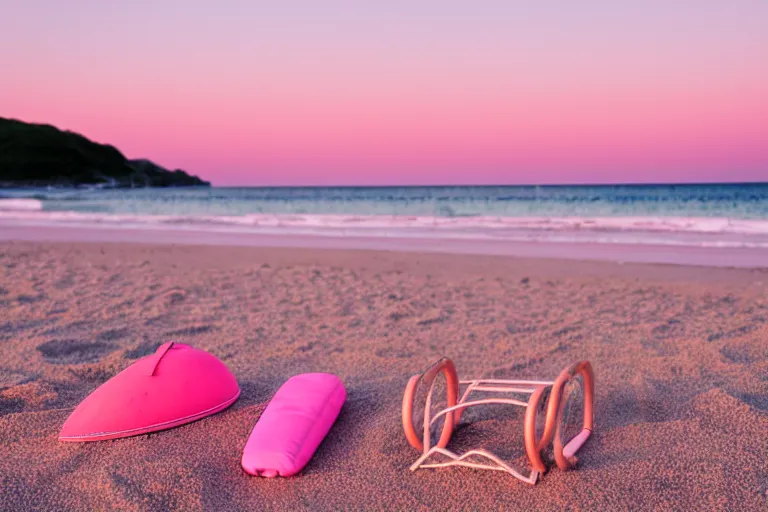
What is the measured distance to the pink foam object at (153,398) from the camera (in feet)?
7.49

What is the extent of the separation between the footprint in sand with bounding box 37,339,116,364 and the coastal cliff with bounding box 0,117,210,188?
1805 inches

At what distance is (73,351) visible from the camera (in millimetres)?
3492

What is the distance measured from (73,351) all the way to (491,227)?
822 cm

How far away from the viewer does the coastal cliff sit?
1984 inches

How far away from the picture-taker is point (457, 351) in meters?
3.50

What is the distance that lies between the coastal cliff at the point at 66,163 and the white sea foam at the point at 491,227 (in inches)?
1449

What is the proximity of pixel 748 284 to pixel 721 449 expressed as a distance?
3850mm

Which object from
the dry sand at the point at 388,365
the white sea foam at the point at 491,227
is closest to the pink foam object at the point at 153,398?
the dry sand at the point at 388,365

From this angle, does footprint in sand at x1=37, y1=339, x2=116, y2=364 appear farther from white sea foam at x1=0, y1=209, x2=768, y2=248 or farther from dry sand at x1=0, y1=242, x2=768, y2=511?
white sea foam at x1=0, y1=209, x2=768, y2=248

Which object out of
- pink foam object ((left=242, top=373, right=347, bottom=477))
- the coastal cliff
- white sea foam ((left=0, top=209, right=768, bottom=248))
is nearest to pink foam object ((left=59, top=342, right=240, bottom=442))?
pink foam object ((left=242, top=373, right=347, bottom=477))

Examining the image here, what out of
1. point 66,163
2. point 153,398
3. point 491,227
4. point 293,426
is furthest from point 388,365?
point 66,163

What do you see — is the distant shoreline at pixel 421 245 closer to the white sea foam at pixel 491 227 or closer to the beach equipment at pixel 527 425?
the white sea foam at pixel 491 227

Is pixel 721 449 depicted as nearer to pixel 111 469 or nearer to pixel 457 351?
pixel 457 351

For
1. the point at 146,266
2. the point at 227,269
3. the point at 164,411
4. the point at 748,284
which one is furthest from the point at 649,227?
the point at 164,411
